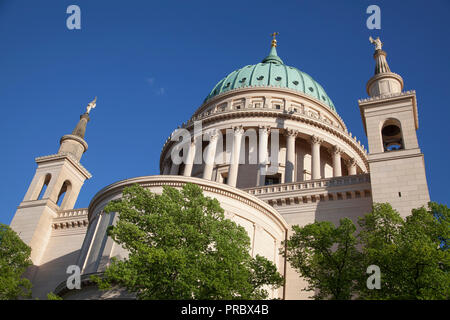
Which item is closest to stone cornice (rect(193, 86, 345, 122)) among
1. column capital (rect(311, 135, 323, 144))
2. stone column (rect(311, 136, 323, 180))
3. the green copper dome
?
the green copper dome

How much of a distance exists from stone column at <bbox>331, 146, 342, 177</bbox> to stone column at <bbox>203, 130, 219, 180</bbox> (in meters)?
12.4

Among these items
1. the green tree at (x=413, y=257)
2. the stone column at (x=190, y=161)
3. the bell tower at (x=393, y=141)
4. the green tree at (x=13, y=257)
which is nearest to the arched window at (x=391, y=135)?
the bell tower at (x=393, y=141)

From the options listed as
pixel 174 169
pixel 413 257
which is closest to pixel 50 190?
pixel 174 169

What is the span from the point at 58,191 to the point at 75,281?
58.3ft

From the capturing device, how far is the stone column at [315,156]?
4159 centimetres

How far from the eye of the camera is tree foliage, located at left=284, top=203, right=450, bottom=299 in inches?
594

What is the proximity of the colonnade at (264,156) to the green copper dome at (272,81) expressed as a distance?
938 cm

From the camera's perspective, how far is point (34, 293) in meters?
33.7

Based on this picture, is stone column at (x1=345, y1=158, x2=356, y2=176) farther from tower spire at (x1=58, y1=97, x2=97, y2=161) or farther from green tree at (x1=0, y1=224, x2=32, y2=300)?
green tree at (x1=0, y1=224, x2=32, y2=300)

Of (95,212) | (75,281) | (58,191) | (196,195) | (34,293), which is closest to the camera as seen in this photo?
(196,195)

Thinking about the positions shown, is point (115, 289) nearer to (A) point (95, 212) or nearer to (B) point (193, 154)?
(A) point (95, 212)

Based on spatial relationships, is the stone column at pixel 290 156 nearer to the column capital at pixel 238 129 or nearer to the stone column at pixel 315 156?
the stone column at pixel 315 156
